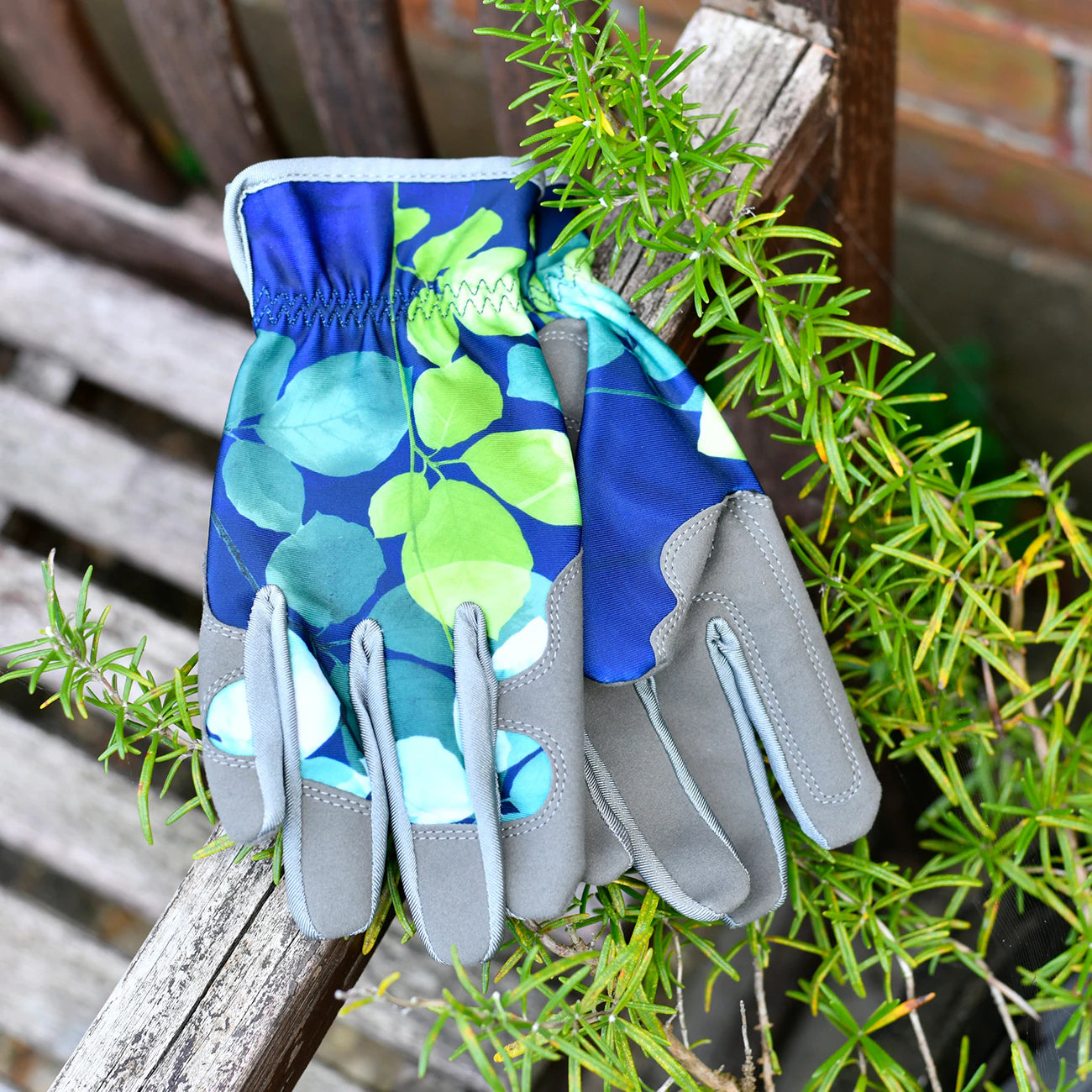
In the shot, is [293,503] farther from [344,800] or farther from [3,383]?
[3,383]

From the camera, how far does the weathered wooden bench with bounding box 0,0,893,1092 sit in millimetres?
1238

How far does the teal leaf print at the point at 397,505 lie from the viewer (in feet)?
2.65

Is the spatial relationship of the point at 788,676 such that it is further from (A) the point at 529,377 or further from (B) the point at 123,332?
(B) the point at 123,332

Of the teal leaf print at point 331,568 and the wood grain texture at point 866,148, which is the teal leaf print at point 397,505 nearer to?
the teal leaf print at point 331,568

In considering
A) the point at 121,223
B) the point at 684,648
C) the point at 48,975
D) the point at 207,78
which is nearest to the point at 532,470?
the point at 684,648

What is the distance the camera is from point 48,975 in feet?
5.15

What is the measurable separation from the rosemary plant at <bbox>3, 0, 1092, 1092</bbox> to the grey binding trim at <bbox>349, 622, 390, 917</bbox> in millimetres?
41

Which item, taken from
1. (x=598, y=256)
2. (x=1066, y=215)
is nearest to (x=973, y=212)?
(x=1066, y=215)

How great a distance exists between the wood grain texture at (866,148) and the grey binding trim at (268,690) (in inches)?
27.2

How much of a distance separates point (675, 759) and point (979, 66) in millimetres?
1473

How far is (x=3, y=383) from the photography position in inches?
66.4

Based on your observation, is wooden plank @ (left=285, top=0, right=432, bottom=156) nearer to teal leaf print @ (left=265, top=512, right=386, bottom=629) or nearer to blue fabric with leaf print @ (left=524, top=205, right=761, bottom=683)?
blue fabric with leaf print @ (left=524, top=205, right=761, bottom=683)

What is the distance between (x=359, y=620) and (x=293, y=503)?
10 cm

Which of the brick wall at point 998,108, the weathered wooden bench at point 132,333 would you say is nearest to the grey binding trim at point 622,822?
the weathered wooden bench at point 132,333
